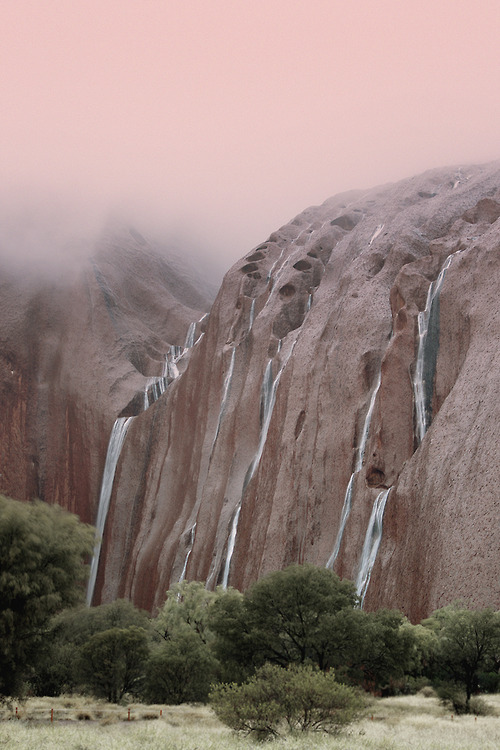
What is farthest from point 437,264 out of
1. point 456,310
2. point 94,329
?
point 94,329

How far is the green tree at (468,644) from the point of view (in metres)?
21.7

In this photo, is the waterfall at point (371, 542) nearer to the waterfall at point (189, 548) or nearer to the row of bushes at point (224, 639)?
the row of bushes at point (224, 639)

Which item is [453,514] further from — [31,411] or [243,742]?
[31,411]

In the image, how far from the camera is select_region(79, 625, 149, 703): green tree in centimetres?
2488

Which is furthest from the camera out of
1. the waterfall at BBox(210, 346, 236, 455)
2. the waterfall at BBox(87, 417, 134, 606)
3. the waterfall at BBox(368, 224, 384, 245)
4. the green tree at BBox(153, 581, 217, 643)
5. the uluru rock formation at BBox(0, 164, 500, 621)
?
the waterfall at BBox(87, 417, 134, 606)

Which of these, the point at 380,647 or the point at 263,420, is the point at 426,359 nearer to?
the point at 263,420

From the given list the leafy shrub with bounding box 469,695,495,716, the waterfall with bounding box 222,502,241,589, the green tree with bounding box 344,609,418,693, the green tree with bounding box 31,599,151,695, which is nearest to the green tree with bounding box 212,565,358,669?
the green tree with bounding box 344,609,418,693

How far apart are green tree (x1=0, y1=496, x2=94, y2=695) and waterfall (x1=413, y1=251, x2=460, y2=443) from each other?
20299 millimetres

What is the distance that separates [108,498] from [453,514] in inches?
1590

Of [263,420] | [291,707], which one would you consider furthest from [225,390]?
[291,707]

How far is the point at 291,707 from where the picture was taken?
15.2 meters

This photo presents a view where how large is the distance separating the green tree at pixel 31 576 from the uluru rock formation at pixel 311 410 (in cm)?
1460

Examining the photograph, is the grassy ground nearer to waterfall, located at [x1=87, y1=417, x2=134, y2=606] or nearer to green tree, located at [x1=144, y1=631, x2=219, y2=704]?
green tree, located at [x1=144, y1=631, x2=219, y2=704]

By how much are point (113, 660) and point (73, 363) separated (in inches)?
2035
